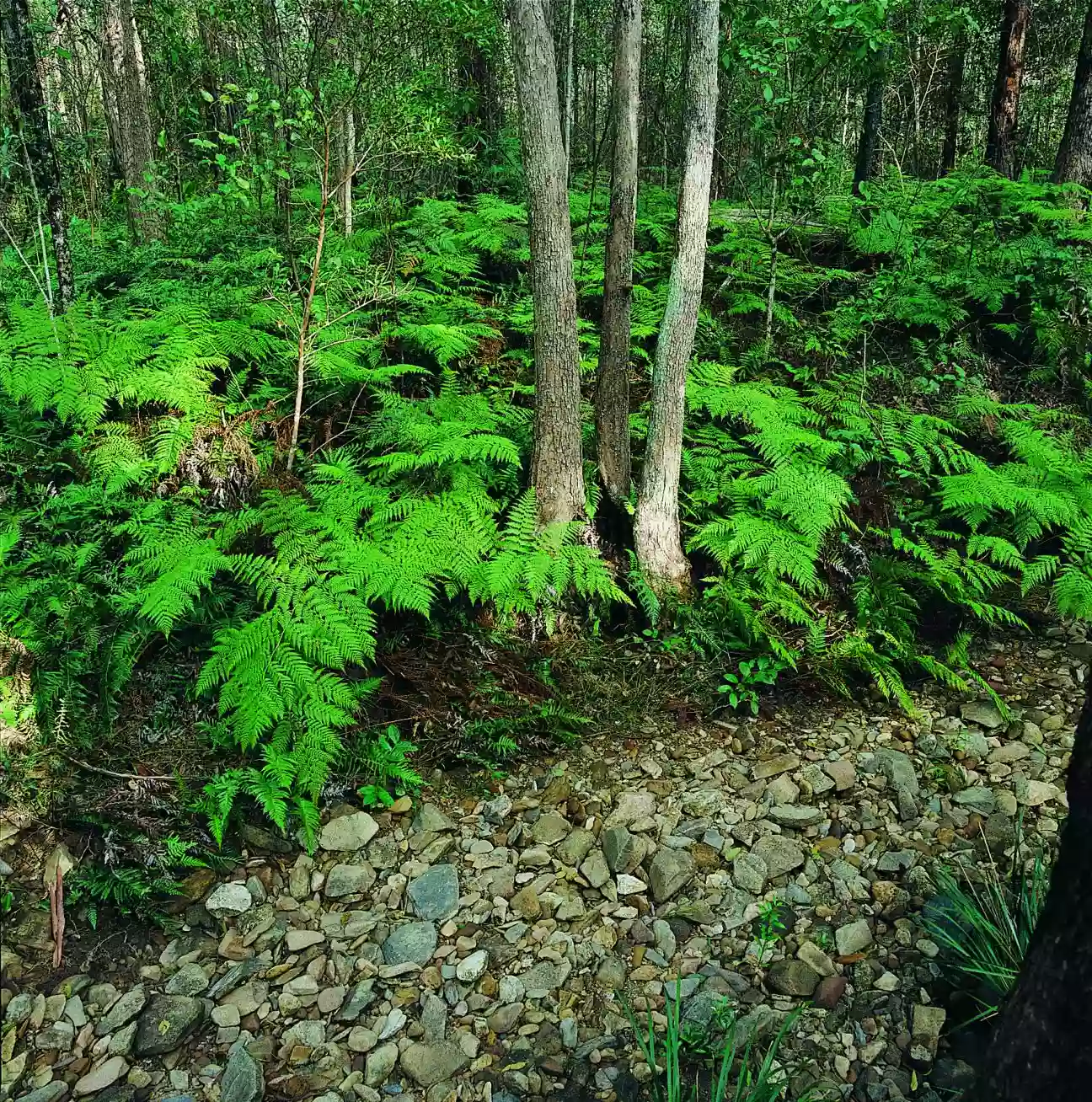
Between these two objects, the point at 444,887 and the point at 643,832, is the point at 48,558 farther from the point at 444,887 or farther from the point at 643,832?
the point at 643,832

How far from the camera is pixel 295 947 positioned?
3027 mm

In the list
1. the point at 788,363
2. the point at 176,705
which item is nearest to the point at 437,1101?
the point at 176,705

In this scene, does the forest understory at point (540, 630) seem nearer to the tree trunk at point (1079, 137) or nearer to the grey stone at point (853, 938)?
the grey stone at point (853, 938)

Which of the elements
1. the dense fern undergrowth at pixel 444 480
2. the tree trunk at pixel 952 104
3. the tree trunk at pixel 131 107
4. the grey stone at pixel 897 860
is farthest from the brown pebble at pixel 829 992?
the tree trunk at pixel 952 104

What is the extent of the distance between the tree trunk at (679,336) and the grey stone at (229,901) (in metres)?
2.62

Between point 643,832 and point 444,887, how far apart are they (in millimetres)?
916

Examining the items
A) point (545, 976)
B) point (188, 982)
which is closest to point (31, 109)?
point (188, 982)

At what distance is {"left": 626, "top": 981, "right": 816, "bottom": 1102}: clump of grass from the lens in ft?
7.28

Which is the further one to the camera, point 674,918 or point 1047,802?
point 1047,802

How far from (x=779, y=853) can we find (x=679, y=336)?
9.19ft

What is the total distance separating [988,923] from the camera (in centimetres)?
273

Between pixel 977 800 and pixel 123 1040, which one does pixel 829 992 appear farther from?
pixel 123 1040

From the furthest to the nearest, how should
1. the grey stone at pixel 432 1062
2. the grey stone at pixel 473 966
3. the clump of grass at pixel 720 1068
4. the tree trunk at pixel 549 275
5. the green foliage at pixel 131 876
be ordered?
the tree trunk at pixel 549 275
the green foliage at pixel 131 876
the grey stone at pixel 473 966
the grey stone at pixel 432 1062
the clump of grass at pixel 720 1068

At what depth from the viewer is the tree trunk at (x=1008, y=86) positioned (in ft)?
28.1
